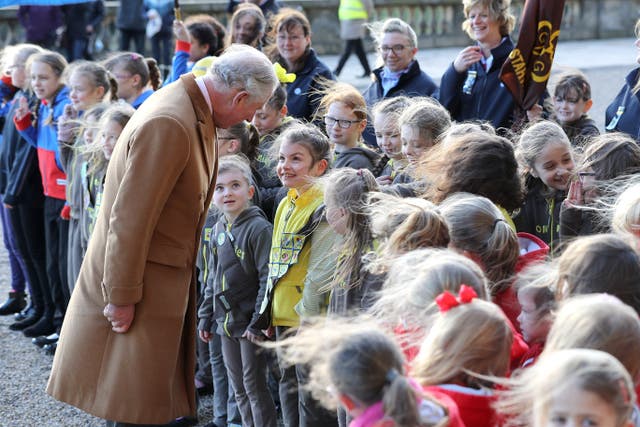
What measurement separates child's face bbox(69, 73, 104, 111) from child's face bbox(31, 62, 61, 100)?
0.34 metres

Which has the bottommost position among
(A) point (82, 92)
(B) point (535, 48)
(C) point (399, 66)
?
(A) point (82, 92)

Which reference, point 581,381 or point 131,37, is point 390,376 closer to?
point 581,381

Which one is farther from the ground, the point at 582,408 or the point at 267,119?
the point at 582,408

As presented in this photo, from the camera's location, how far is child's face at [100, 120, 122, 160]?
17.3ft

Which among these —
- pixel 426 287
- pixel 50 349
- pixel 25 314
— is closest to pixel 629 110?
pixel 426 287

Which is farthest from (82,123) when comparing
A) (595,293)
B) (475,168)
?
(595,293)

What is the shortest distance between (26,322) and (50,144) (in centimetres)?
126

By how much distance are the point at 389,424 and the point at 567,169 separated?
2330 mm

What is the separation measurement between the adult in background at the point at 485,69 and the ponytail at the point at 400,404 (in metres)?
3.44

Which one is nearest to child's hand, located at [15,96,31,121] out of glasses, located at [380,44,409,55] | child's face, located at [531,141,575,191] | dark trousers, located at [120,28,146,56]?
glasses, located at [380,44,409,55]

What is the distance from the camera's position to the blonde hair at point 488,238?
335 cm

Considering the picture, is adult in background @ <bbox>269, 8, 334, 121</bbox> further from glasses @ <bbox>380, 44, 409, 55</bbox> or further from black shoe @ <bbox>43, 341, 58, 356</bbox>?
black shoe @ <bbox>43, 341, 58, 356</bbox>

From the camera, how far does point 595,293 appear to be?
2.80m

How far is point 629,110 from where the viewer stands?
5141 mm
